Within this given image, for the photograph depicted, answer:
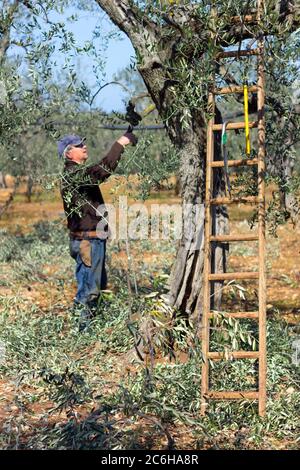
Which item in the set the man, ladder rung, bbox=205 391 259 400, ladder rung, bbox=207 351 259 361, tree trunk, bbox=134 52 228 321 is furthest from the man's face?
ladder rung, bbox=205 391 259 400

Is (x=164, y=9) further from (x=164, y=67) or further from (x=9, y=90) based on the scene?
(x=9, y=90)

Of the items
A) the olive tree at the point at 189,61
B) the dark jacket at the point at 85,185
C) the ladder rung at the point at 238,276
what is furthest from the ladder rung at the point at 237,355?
the dark jacket at the point at 85,185

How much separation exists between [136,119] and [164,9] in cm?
119

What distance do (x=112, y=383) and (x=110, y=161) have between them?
79.9 inches

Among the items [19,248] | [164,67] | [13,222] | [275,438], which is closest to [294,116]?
[164,67]

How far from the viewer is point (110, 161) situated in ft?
24.5

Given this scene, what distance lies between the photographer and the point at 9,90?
727 centimetres

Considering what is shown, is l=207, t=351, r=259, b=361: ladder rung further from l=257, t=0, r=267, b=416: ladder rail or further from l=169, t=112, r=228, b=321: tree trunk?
l=169, t=112, r=228, b=321: tree trunk

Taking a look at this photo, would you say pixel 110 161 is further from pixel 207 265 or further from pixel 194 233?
pixel 207 265

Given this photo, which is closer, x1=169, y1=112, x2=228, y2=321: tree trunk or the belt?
x1=169, y1=112, x2=228, y2=321: tree trunk

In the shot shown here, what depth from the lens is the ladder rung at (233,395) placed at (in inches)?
235

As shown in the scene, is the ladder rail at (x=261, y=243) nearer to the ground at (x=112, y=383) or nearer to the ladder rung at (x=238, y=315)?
the ladder rung at (x=238, y=315)

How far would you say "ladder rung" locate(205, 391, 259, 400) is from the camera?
596cm

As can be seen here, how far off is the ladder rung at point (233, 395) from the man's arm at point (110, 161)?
7.59ft
